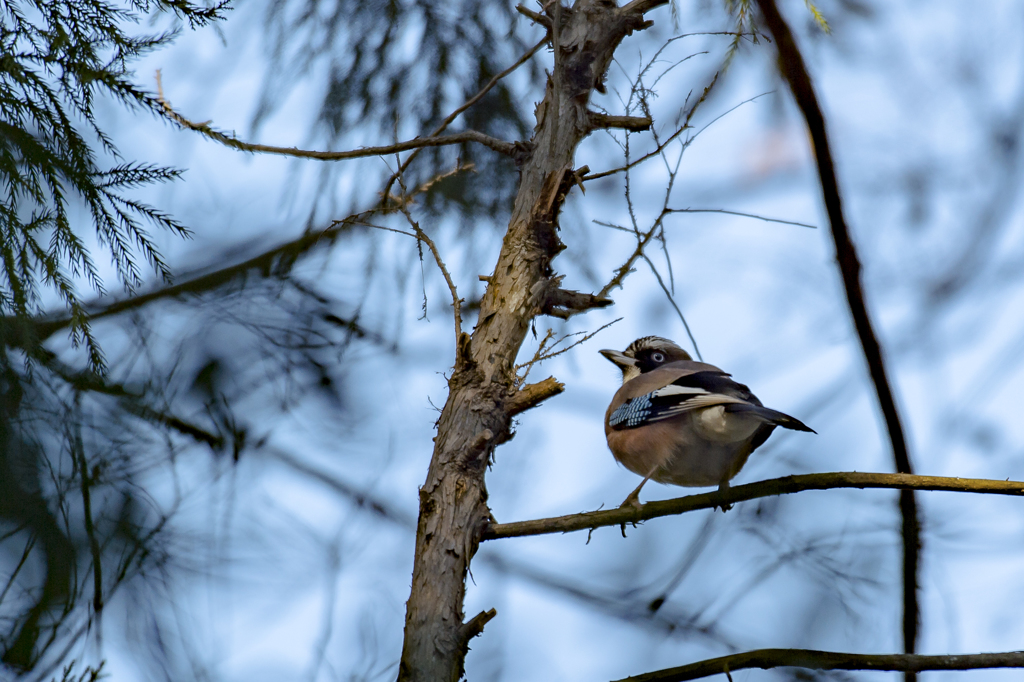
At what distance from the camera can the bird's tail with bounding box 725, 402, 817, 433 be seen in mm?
2561

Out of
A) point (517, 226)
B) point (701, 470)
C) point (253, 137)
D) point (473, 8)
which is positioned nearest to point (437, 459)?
point (517, 226)

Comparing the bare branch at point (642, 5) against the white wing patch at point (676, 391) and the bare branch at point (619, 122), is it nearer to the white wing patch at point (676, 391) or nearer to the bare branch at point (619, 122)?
the bare branch at point (619, 122)

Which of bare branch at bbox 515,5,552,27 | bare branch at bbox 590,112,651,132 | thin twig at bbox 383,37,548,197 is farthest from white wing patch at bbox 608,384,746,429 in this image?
bare branch at bbox 515,5,552,27

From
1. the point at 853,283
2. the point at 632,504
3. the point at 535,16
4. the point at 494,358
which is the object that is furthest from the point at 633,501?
the point at 535,16

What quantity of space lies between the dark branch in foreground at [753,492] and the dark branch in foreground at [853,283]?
0.37 meters

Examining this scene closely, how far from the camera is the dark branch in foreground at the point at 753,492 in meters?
2.37

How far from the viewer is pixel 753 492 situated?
2.68m

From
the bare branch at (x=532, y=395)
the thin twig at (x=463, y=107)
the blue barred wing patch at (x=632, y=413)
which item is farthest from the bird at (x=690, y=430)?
the thin twig at (x=463, y=107)

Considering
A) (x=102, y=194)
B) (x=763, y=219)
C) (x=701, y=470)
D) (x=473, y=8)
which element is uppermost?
(x=473, y=8)

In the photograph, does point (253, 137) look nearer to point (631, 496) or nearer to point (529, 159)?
point (529, 159)

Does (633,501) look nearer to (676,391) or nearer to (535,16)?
(676,391)

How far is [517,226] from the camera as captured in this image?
9.76ft

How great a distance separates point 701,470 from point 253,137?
7.23 feet

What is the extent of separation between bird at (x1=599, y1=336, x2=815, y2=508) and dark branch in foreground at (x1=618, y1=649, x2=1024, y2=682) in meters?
0.68
